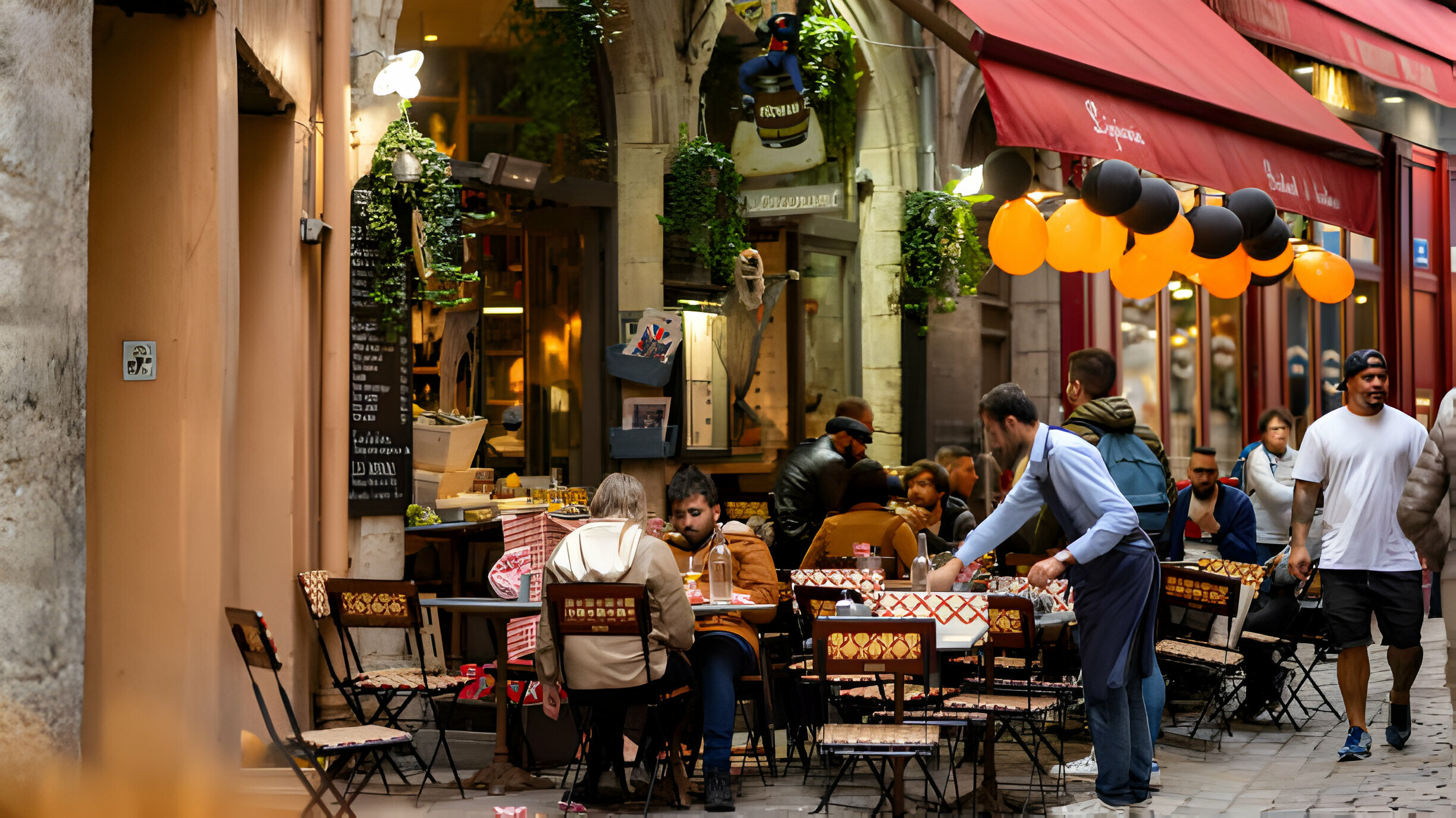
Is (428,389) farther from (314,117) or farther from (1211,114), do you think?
Result: (1211,114)

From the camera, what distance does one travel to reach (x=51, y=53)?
4809 mm

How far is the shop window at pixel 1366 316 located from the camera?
17.2 metres

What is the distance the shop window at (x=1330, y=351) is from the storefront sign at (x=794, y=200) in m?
8.13

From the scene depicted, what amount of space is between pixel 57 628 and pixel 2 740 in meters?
0.36

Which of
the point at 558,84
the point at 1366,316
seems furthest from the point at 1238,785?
the point at 1366,316

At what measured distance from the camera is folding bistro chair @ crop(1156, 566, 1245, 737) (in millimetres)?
7715

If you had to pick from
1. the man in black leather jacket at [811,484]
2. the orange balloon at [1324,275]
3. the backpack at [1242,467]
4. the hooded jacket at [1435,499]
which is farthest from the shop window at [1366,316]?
the hooded jacket at [1435,499]

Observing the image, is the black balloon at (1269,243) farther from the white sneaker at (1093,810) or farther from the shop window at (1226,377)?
the shop window at (1226,377)

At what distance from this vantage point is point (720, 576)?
6.98 metres

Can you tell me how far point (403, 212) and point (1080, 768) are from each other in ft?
15.4

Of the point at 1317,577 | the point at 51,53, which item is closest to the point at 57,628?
the point at 51,53

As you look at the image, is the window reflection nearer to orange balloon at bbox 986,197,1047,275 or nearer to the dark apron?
orange balloon at bbox 986,197,1047,275

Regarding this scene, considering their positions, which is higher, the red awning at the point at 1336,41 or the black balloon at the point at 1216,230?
the red awning at the point at 1336,41

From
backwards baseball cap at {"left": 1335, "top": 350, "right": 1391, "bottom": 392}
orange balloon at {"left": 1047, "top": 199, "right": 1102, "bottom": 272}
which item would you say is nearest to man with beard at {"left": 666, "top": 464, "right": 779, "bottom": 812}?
backwards baseball cap at {"left": 1335, "top": 350, "right": 1391, "bottom": 392}
